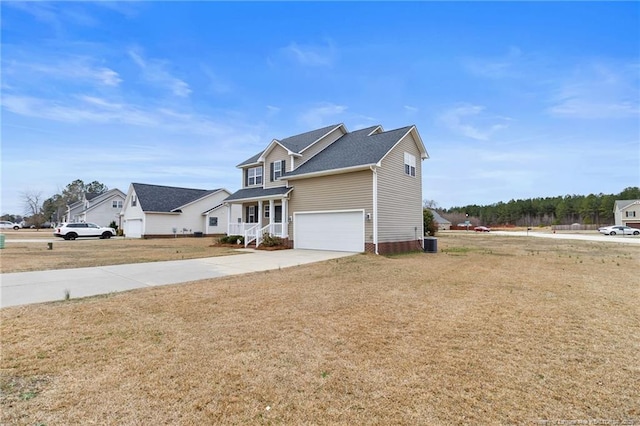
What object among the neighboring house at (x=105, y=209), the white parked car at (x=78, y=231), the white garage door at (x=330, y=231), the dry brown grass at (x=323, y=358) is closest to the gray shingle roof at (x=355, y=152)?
the white garage door at (x=330, y=231)

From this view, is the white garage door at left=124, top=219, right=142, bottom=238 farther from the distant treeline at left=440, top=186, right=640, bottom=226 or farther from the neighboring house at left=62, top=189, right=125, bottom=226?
the distant treeline at left=440, top=186, right=640, bottom=226

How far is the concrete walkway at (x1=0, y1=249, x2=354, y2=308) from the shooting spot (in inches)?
277

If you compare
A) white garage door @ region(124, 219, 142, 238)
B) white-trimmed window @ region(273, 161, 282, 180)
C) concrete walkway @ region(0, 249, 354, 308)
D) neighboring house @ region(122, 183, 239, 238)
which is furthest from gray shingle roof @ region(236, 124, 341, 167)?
white garage door @ region(124, 219, 142, 238)

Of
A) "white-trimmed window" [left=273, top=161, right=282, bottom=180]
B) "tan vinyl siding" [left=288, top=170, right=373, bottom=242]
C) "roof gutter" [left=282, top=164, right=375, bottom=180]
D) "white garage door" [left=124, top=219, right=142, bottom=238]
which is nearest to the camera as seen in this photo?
"roof gutter" [left=282, top=164, right=375, bottom=180]

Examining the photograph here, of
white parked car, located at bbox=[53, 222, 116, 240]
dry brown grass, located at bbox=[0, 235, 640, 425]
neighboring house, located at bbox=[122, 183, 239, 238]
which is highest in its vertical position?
neighboring house, located at bbox=[122, 183, 239, 238]

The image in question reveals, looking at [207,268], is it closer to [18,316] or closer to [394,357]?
[18,316]

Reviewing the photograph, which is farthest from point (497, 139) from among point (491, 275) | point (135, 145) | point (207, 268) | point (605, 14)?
point (135, 145)

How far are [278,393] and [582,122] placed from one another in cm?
2424

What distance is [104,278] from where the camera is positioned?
29.4ft

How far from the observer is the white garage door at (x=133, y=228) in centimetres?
3378

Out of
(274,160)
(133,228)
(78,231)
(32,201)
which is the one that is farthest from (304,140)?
(32,201)

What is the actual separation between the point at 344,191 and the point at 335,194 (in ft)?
2.08

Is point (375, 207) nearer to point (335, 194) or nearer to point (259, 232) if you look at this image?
point (335, 194)

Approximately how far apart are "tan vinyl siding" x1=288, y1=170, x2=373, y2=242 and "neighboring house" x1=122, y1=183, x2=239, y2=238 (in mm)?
17189
